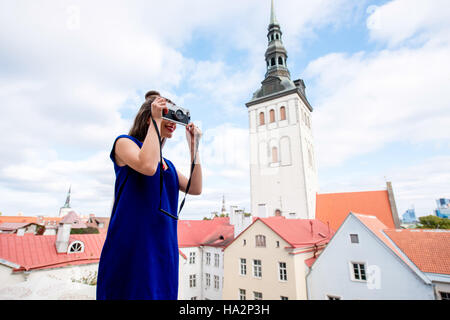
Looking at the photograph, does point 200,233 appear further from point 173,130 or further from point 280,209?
point 173,130

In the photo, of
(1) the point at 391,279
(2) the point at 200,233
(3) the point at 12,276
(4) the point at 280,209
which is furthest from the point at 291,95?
(3) the point at 12,276

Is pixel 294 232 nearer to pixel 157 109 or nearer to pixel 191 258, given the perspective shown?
pixel 191 258

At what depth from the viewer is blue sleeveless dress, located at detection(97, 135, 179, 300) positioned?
3.83 feet

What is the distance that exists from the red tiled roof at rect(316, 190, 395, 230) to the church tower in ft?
5.35

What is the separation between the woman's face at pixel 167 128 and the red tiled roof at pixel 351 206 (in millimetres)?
31798

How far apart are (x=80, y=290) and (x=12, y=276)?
11282 millimetres

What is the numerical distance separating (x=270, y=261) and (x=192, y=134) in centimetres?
1818

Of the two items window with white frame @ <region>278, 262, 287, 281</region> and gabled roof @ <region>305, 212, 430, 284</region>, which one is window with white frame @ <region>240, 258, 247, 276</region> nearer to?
window with white frame @ <region>278, 262, 287, 281</region>

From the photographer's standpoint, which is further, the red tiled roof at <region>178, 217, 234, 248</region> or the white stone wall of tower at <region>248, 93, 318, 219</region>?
the white stone wall of tower at <region>248, 93, 318, 219</region>

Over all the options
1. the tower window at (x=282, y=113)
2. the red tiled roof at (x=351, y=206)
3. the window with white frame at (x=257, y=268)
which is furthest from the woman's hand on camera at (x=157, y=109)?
the tower window at (x=282, y=113)

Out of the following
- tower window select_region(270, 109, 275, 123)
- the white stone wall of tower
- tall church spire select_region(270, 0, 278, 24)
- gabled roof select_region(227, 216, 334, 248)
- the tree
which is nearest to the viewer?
gabled roof select_region(227, 216, 334, 248)

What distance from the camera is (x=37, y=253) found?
13.0 m

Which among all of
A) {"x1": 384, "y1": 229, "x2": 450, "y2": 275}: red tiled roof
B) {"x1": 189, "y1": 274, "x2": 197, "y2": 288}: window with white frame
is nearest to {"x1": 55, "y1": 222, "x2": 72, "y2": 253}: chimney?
{"x1": 189, "y1": 274, "x2": 197, "y2": 288}: window with white frame
